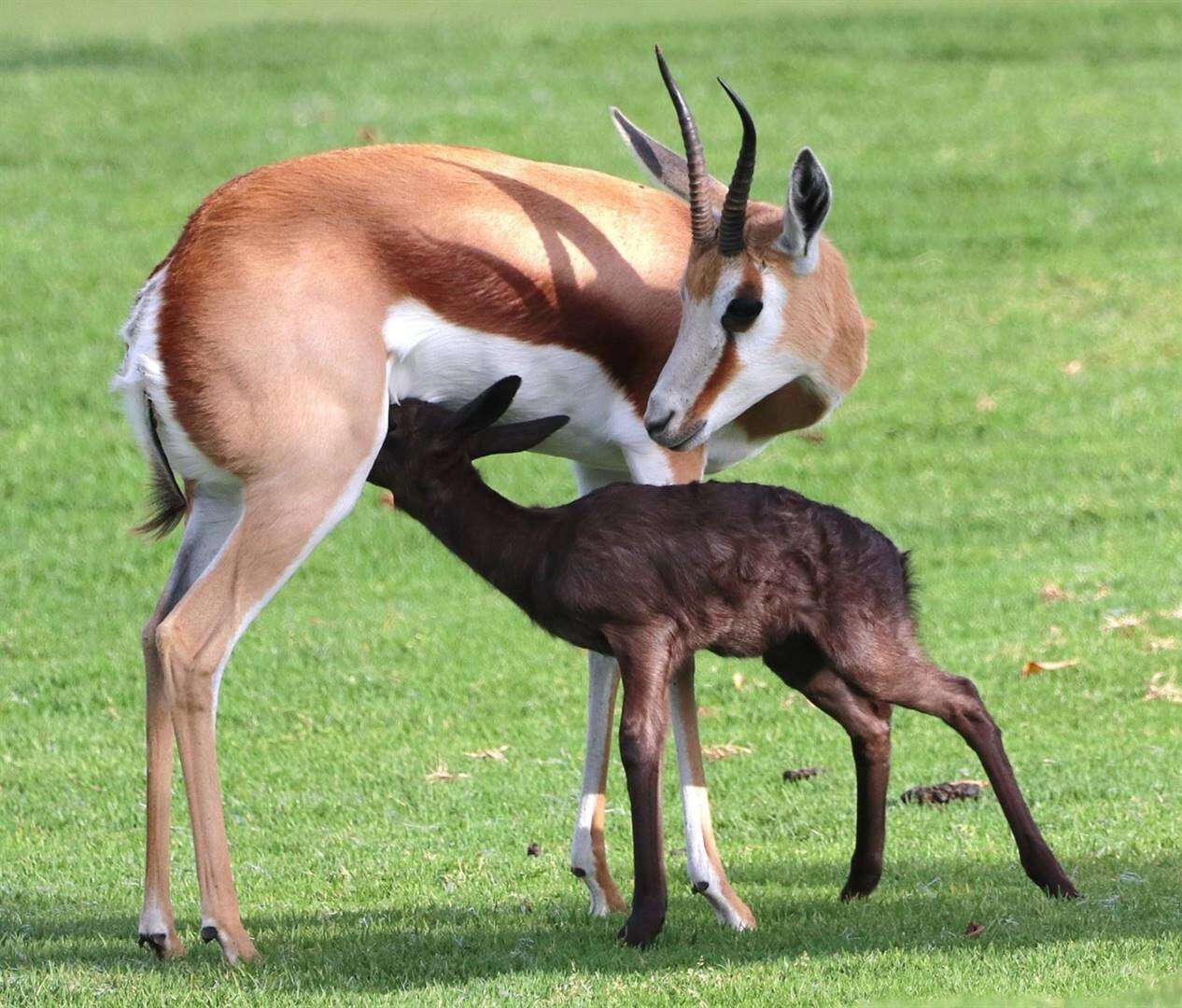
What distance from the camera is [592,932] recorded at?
604 cm

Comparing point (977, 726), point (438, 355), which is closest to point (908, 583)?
point (977, 726)

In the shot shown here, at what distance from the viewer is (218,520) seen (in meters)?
6.33

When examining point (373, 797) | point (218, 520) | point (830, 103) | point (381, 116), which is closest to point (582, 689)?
point (373, 797)

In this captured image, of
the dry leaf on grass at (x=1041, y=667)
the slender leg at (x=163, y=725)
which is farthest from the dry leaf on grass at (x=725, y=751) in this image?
the slender leg at (x=163, y=725)

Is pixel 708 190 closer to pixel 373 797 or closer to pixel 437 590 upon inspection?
pixel 373 797

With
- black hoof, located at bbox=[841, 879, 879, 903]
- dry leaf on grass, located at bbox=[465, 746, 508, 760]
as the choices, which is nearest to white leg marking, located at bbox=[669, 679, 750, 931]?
black hoof, located at bbox=[841, 879, 879, 903]

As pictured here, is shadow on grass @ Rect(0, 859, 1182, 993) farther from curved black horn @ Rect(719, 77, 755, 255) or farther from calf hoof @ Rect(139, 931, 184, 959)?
curved black horn @ Rect(719, 77, 755, 255)

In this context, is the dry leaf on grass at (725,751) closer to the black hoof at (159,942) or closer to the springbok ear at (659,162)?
the springbok ear at (659,162)

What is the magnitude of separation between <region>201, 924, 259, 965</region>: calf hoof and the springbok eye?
2.38 m

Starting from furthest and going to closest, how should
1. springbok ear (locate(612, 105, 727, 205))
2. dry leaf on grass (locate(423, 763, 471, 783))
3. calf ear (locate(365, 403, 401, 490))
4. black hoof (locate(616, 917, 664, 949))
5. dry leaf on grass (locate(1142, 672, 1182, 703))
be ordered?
dry leaf on grass (locate(1142, 672, 1182, 703)) < dry leaf on grass (locate(423, 763, 471, 783)) < springbok ear (locate(612, 105, 727, 205)) < calf ear (locate(365, 403, 401, 490)) < black hoof (locate(616, 917, 664, 949))

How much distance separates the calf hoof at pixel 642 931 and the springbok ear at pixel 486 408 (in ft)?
5.27

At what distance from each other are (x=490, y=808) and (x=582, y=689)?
1.90 meters

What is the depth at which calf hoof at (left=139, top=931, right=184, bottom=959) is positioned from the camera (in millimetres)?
5949

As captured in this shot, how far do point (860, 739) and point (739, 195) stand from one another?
5.94ft
